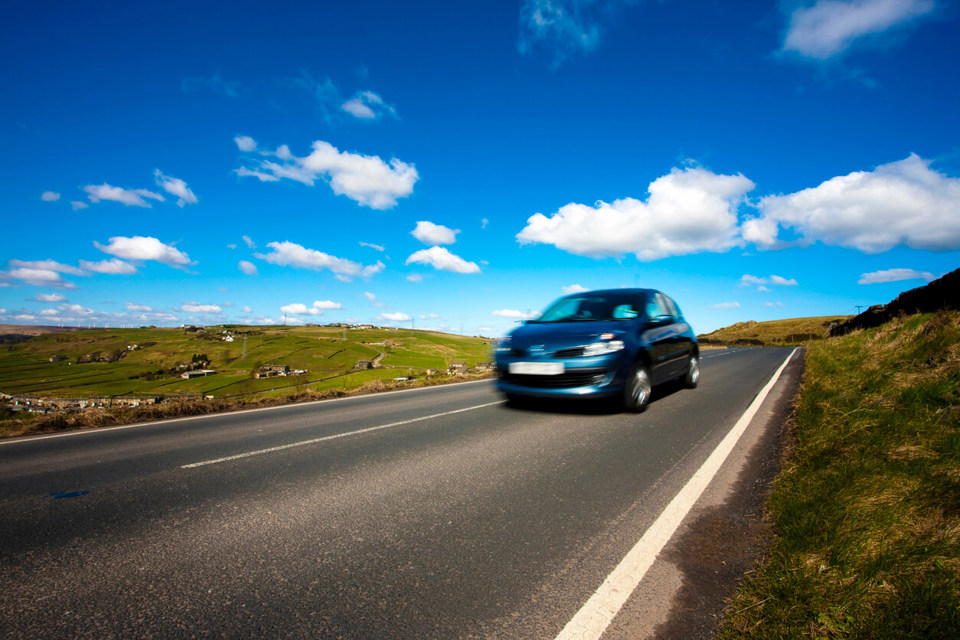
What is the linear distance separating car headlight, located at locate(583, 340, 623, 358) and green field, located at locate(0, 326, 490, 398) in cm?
4197

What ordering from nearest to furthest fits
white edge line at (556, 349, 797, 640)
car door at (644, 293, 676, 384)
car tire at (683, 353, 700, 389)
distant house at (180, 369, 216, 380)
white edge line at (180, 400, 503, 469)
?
white edge line at (556, 349, 797, 640)
white edge line at (180, 400, 503, 469)
car door at (644, 293, 676, 384)
car tire at (683, 353, 700, 389)
distant house at (180, 369, 216, 380)

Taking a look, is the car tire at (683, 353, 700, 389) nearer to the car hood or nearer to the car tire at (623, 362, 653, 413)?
the car tire at (623, 362, 653, 413)

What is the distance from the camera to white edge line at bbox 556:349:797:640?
188 cm

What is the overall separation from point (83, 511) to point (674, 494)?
450 cm

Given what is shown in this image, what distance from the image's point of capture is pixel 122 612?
199cm

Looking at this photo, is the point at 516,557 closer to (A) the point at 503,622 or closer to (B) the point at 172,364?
(A) the point at 503,622

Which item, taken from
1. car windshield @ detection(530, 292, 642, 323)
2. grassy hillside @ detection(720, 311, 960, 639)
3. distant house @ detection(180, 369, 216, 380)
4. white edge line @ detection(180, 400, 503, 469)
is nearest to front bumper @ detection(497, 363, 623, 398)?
car windshield @ detection(530, 292, 642, 323)

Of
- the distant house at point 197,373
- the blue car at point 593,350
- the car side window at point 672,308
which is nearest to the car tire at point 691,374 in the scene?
the car side window at point 672,308

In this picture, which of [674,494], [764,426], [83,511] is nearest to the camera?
[83,511]

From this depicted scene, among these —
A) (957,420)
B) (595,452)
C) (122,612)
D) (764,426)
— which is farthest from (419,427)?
(957,420)

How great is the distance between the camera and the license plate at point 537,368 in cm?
593

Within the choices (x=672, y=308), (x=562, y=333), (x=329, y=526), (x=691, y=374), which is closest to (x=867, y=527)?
(x=329, y=526)

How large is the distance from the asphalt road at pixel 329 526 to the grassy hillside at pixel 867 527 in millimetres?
716

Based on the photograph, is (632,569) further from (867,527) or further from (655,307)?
(655,307)
